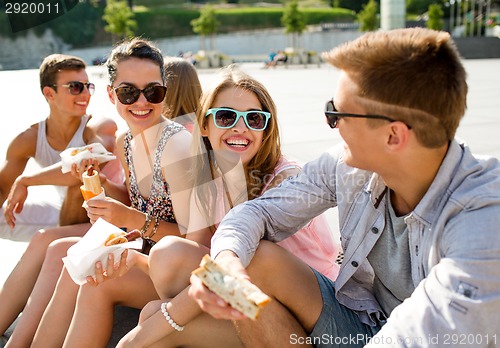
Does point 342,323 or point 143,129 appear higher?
point 143,129

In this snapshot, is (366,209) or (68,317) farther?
(68,317)

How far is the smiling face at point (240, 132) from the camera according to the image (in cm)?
270

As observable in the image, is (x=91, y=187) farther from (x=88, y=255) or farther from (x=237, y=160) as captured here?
(x=237, y=160)

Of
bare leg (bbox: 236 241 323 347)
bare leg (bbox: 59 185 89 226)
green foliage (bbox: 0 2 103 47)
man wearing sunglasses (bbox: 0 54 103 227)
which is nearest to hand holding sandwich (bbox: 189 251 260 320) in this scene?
bare leg (bbox: 236 241 323 347)

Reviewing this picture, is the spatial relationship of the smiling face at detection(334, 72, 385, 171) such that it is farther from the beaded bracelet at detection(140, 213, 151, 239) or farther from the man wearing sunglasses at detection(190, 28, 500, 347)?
the beaded bracelet at detection(140, 213, 151, 239)

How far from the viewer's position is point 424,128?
67.9 inches

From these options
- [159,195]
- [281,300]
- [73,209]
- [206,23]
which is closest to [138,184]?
[159,195]

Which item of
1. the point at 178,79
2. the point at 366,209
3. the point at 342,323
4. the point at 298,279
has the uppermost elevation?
the point at 178,79

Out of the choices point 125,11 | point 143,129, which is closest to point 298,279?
point 143,129

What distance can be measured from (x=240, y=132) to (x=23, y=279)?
1343 millimetres

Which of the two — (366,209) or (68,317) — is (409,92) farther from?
(68,317)

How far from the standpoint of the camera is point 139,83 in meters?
3.00

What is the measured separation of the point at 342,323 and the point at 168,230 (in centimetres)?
111

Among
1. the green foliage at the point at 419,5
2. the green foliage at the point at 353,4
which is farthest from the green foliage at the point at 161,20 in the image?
the green foliage at the point at 419,5
